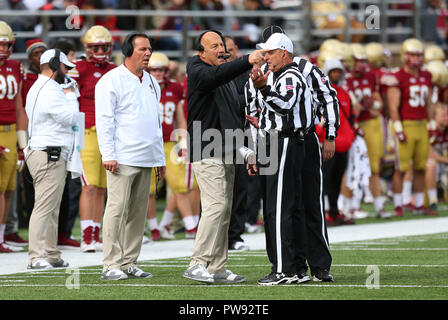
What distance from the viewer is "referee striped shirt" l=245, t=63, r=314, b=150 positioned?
812 centimetres

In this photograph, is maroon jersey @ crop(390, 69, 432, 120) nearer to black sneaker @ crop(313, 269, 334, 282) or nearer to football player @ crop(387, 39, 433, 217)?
football player @ crop(387, 39, 433, 217)

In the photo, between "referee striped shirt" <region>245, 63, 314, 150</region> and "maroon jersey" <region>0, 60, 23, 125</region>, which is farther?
"maroon jersey" <region>0, 60, 23, 125</region>

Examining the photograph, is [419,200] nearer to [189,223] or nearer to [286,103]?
[189,223]

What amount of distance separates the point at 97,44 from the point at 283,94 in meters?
3.93

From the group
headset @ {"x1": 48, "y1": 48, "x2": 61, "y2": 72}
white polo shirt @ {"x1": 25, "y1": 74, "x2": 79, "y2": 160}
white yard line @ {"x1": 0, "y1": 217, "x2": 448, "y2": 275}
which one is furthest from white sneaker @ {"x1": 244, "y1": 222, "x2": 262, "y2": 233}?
headset @ {"x1": 48, "y1": 48, "x2": 61, "y2": 72}

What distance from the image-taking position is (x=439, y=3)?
2353 cm

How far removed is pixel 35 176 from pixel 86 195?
5.86 feet

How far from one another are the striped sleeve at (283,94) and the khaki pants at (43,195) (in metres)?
2.40

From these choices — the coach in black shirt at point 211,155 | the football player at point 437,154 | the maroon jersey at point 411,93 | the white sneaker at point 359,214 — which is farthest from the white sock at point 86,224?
the football player at point 437,154

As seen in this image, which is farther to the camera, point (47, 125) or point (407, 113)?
point (407, 113)

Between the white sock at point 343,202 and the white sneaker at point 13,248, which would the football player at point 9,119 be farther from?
the white sock at point 343,202

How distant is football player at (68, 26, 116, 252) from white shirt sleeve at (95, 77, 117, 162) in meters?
2.75
